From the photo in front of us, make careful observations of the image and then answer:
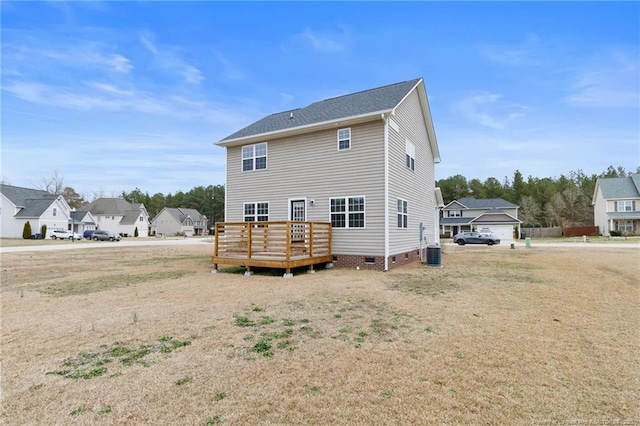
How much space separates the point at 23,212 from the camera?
41.8 m

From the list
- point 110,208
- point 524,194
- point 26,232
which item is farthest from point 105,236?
point 524,194

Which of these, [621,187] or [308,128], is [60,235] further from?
[621,187]

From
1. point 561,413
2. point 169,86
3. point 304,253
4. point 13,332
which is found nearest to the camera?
point 561,413

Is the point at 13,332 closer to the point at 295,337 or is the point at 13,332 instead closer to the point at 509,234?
the point at 295,337

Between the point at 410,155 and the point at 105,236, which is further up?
the point at 410,155

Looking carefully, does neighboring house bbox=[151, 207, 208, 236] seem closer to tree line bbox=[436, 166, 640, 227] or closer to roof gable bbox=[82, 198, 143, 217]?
roof gable bbox=[82, 198, 143, 217]

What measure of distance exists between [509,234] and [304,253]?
130 feet

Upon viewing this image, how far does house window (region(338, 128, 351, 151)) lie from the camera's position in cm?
1256

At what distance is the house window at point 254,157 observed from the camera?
14.5 metres

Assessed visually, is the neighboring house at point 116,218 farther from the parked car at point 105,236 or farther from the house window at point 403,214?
the house window at point 403,214

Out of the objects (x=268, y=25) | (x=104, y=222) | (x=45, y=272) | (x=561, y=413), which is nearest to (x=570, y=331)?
(x=561, y=413)

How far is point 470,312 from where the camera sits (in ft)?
19.9

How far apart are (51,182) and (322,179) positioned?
69.7 m

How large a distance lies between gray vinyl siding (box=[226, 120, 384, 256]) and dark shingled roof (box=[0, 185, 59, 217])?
139 feet
